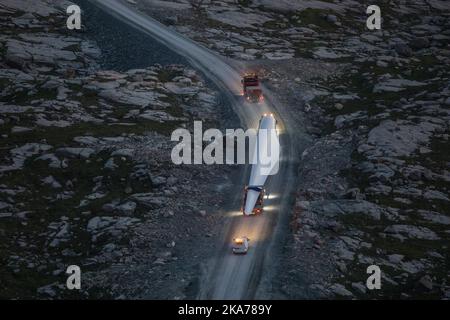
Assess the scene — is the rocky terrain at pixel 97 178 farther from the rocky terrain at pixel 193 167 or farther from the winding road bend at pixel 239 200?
the winding road bend at pixel 239 200

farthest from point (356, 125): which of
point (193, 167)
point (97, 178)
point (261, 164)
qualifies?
point (97, 178)

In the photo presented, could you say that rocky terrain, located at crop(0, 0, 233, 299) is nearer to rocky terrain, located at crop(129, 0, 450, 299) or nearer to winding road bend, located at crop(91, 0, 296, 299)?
winding road bend, located at crop(91, 0, 296, 299)

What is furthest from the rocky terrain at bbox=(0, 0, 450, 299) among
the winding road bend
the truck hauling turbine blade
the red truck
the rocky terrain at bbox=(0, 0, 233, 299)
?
the red truck

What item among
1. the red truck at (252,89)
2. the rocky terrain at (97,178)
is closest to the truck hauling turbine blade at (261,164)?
the rocky terrain at (97,178)

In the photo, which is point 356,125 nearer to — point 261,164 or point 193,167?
point 261,164

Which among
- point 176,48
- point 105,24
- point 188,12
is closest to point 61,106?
point 176,48

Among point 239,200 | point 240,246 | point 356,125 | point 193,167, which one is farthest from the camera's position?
point 356,125

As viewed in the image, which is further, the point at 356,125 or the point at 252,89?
the point at 252,89
